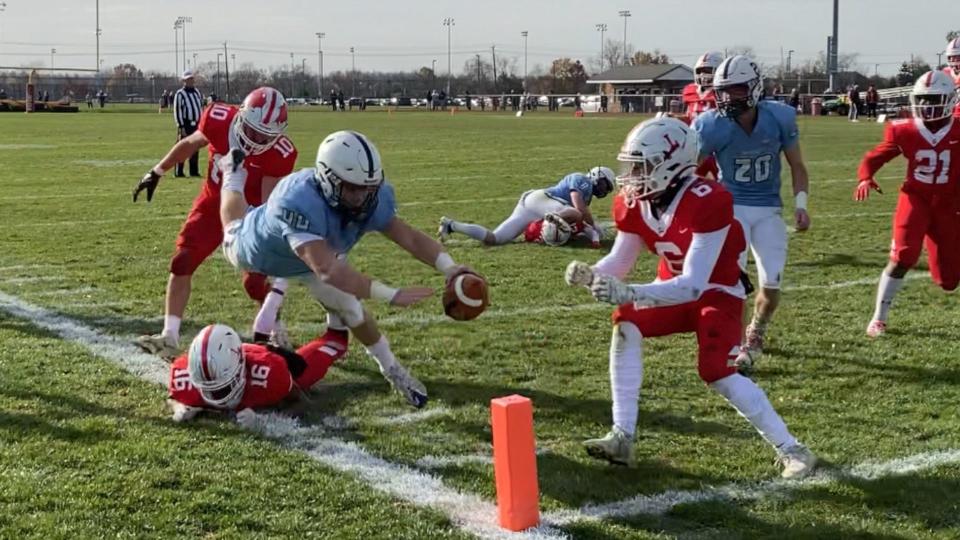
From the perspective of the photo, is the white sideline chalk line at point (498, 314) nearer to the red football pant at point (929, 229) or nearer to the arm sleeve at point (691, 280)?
the red football pant at point (929, 229)

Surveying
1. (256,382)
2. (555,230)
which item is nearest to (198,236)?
(256,382)

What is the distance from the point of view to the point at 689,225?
4336mm

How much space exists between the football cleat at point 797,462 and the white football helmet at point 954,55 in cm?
594

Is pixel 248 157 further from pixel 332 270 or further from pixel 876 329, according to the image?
pixel 876 329

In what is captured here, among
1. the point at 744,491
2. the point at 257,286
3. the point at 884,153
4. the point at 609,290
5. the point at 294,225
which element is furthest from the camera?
the point at 884,153

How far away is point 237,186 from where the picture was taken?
603cm

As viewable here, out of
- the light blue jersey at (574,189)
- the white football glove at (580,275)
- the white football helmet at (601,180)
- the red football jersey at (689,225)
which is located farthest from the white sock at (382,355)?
the white football helmet at (601,180)

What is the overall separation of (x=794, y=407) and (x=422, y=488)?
2.22 m

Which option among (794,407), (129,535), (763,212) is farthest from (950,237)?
(129,535)

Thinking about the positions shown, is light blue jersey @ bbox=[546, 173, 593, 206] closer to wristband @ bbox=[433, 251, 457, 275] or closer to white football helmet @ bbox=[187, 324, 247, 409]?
wristband @ bbox=[433, 251, 457, 275]

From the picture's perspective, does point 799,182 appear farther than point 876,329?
No

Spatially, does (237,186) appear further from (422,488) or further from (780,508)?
(780,508)

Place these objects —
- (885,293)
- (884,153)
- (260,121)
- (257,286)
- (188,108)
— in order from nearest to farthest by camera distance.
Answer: (260,121) < (257,286) < (885,293) < (884,153) < (188,108)

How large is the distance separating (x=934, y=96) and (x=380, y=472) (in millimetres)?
4665
